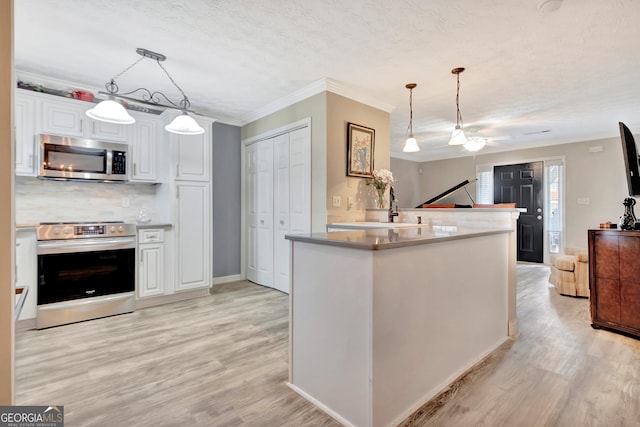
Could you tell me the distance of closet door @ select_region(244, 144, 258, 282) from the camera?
14.4 ft

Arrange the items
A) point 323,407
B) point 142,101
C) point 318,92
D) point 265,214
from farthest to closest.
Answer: point 265,214 < point 318,92 < point 142,101 < point 323,407

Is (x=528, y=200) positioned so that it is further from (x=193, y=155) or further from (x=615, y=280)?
(x=193, y=155)

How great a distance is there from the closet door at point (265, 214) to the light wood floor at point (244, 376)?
1210mm

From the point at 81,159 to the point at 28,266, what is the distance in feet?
3.65

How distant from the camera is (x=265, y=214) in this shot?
13.8ft

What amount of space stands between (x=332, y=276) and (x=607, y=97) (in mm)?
4254

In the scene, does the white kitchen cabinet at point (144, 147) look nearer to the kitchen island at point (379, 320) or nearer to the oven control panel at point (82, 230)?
the oven control panel at point (82, 230)

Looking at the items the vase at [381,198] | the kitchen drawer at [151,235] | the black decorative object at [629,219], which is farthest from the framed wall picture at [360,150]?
the black decorative object at [629,219]

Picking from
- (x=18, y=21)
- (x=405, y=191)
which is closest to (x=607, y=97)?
(x=405, y=191)

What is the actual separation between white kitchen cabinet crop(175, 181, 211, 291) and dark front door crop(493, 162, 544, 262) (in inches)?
226

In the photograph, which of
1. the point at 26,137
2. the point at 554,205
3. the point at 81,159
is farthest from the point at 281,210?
the point at 554,205

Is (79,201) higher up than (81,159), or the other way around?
(81,159)

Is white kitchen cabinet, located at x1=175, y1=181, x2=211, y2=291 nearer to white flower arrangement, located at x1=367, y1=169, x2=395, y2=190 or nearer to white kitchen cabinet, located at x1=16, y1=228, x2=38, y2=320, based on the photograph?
white kitchen cabinet, located at x1=16, y1=228, x2=38, y2=320

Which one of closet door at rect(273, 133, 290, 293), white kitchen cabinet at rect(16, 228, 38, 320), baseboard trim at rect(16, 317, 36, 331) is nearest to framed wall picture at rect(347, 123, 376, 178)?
closet door at rect(273, 133, 290, 293)
